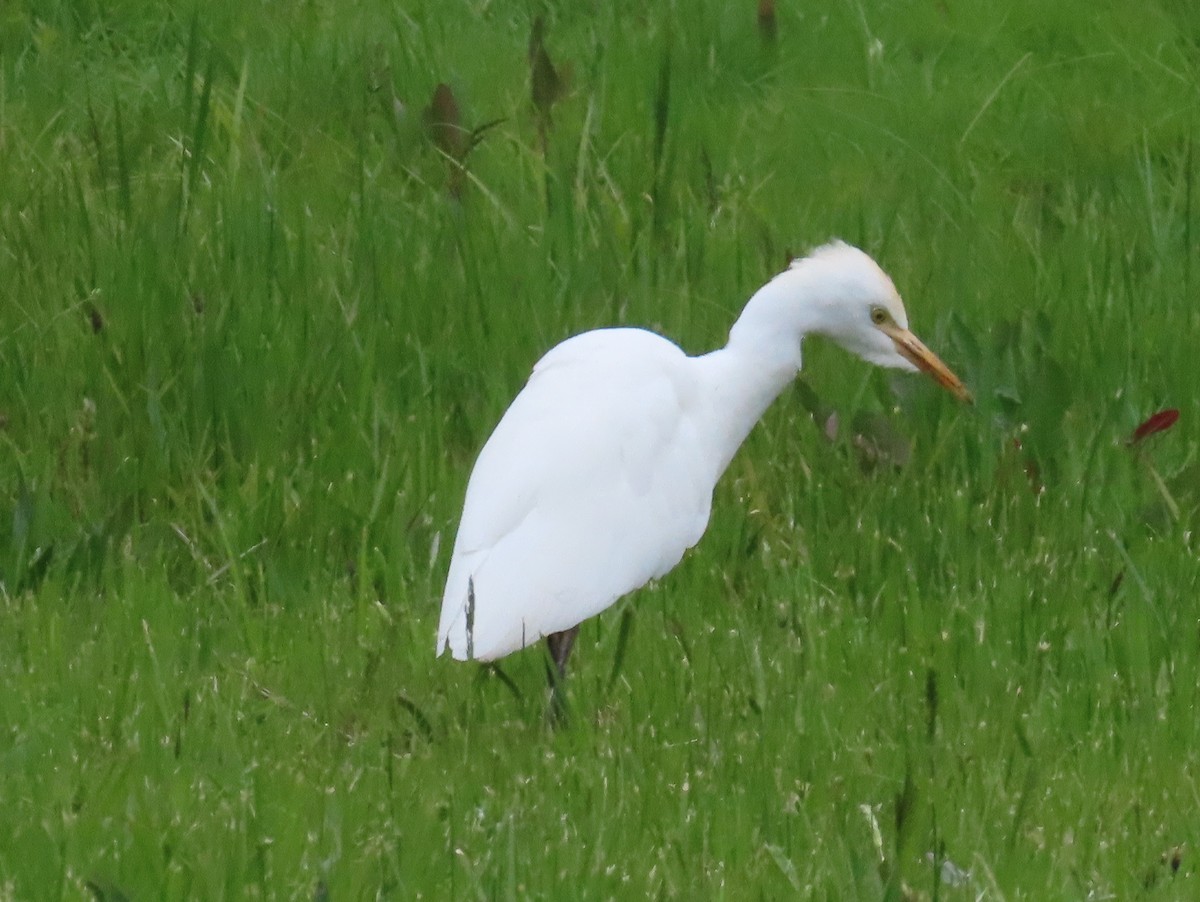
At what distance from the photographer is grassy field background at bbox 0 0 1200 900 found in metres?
3.27

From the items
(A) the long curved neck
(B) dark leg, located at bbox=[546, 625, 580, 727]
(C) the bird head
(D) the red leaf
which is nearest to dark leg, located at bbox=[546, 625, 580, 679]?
(B) dark leg, located at bbox=[546, 625, 580, 727]

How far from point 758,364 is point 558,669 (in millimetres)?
834

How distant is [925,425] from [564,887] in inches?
84.5

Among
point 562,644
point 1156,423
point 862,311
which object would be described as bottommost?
point 562,644

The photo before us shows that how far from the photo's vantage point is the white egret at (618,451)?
379 cm

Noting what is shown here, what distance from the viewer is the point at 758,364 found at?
436 cm

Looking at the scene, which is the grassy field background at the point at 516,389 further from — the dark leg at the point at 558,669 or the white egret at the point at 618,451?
the white egret at the point at 618,451

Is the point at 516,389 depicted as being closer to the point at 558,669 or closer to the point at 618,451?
A: the point at 618,451

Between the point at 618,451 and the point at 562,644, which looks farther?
the point at 618,451

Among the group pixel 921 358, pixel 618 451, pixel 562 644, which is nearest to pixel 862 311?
pixel 921 358

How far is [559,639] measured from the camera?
399 centimetres

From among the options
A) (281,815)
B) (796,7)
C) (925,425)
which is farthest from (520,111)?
(281,815)

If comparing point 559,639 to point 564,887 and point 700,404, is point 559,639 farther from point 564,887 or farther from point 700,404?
point 564,887

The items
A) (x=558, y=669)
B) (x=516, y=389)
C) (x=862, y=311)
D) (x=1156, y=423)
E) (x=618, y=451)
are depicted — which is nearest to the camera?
(x=558, y=669)
